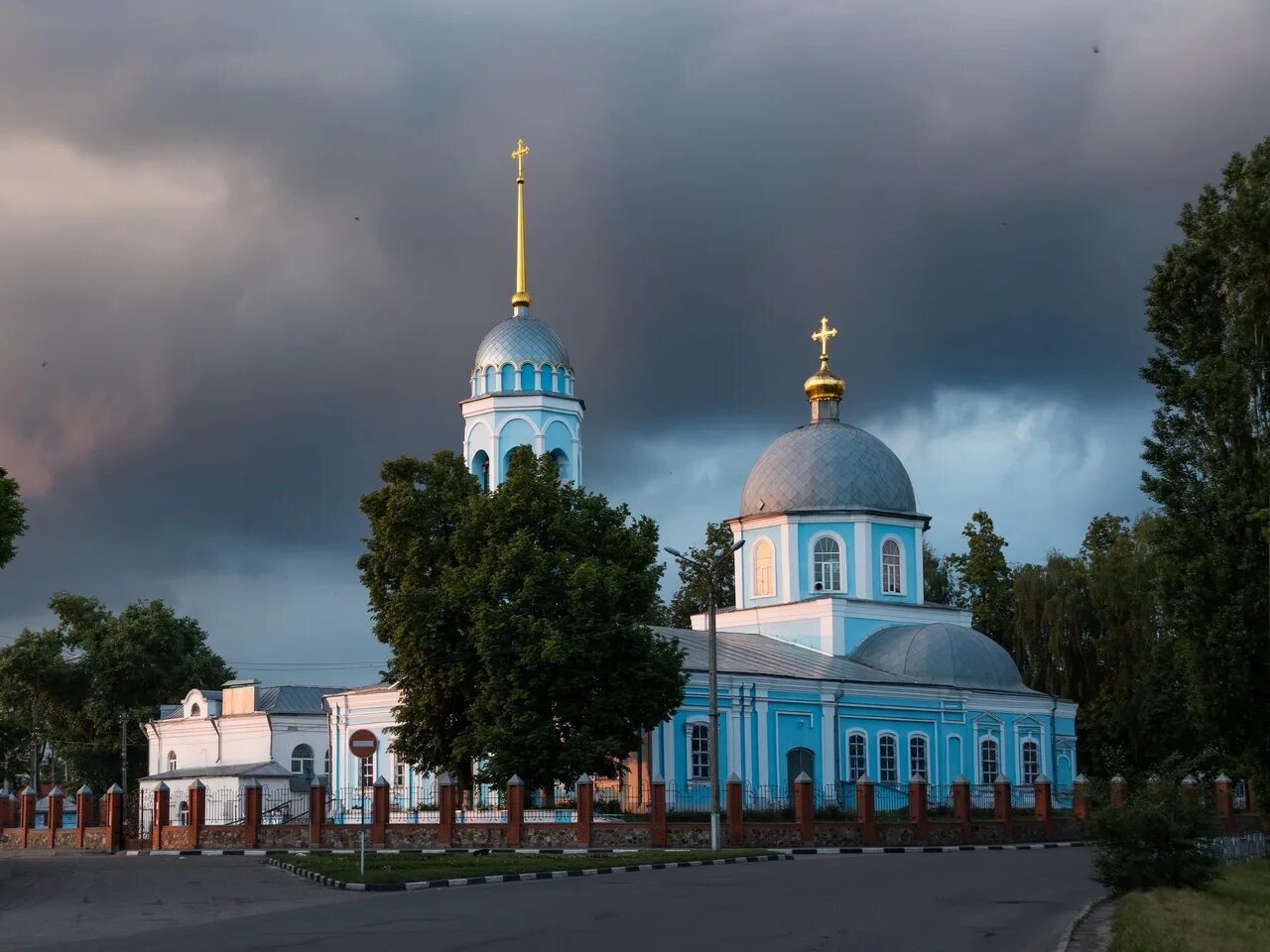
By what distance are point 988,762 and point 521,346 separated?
719 inches

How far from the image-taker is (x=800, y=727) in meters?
46.2

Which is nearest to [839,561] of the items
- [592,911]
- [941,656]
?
[941,656]

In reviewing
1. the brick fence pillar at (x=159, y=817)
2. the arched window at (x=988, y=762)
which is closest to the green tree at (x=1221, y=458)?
the arched window at (x=988, y=762)

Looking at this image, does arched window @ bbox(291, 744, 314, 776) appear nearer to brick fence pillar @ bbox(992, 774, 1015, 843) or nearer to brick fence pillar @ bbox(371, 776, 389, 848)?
brick fence pillar @ bbox(371, 776, 389, 848)

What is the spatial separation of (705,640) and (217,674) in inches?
1080

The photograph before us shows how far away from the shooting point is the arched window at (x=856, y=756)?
46938 millimetres

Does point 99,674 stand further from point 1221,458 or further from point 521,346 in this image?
point 1221,458

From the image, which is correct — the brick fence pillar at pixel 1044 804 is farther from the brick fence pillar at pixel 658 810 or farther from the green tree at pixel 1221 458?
the green tree at pixel 1221 458

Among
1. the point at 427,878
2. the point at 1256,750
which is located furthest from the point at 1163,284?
the point at 427,878

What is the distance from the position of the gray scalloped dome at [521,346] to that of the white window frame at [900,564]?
1142cm

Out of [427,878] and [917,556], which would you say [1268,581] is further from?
[917,556]

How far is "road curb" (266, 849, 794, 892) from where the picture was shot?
21.8 meters

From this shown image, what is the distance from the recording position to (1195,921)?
15.8 metres

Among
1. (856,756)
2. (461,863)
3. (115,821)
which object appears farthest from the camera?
(856,756)
